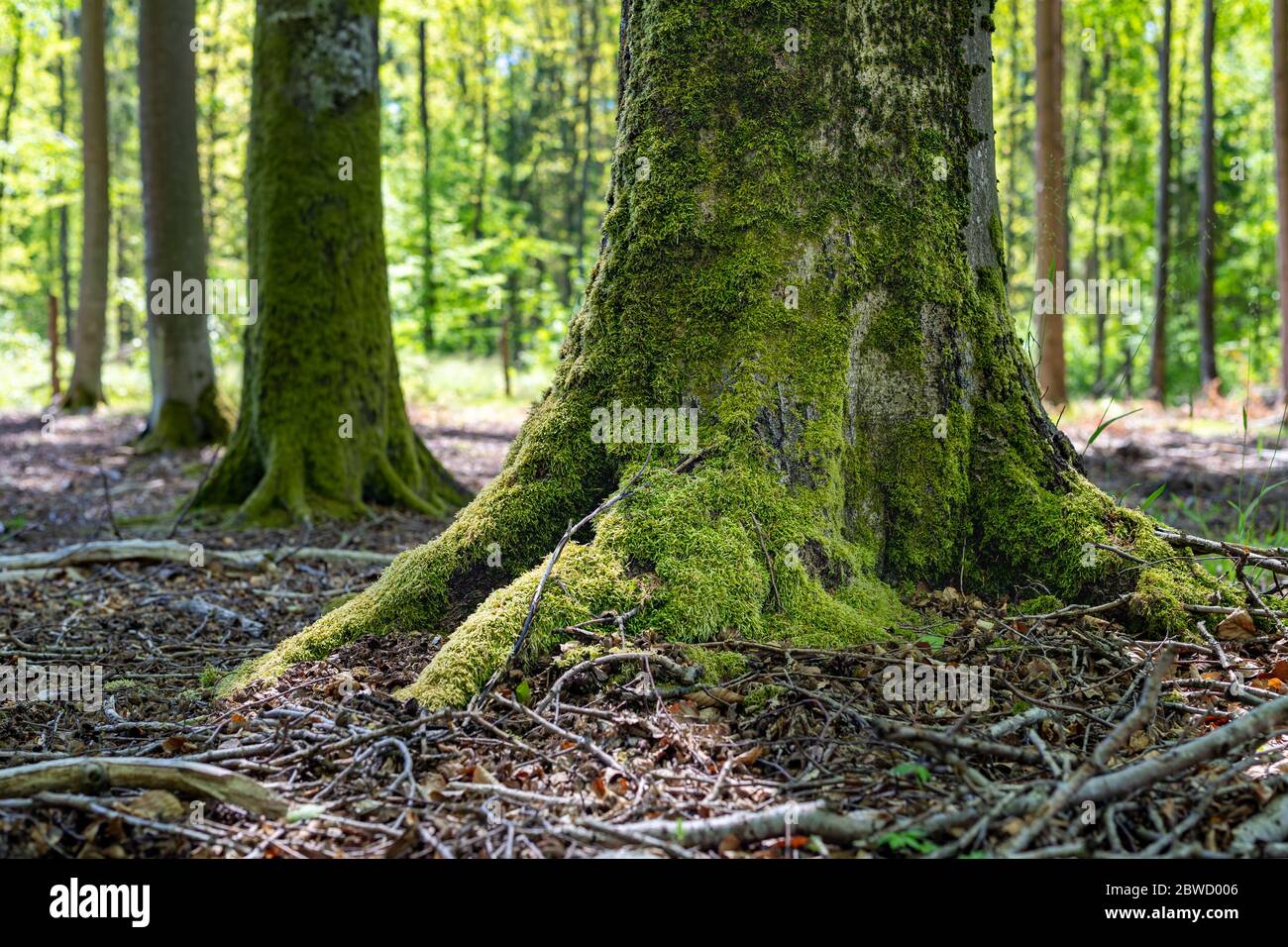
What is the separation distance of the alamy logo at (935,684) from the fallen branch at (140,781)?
5.62 ft

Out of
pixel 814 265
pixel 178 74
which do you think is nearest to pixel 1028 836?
pixel 814 265

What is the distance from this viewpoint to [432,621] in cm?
336

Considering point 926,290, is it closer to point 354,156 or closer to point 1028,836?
point 1028,836

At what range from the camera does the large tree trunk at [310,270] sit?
7.18m

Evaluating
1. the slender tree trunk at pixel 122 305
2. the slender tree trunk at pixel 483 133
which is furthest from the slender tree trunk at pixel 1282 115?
the slender tree trunk at pixel 122 305

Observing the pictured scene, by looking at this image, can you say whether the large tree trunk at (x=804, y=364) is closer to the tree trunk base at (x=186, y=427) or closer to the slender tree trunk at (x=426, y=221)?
the tree trunk base at (x=186, y=427)

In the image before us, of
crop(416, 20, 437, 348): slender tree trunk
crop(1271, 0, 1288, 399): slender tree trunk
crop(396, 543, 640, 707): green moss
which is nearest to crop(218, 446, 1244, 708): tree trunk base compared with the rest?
crop(396, 543, 640, 707): green moss

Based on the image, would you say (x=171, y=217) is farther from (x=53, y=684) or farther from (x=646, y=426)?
(x=646, y=426)

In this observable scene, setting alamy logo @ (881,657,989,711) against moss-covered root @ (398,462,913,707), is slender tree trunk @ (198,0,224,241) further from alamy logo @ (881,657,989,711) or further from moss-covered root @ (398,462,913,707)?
alamy logo @ (881,657,989,711)

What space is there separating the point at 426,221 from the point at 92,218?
404 inches

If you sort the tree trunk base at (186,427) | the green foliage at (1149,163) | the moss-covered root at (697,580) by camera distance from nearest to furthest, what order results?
the moss-covered root at (697,580) < the tree trunk base at (186,427) < the green foliage at (1149,163)

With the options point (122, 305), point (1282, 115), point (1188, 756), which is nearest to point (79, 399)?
point (1188, 756)

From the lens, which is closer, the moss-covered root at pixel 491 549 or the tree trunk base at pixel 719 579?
the tree trunk base at pixel 719 579
